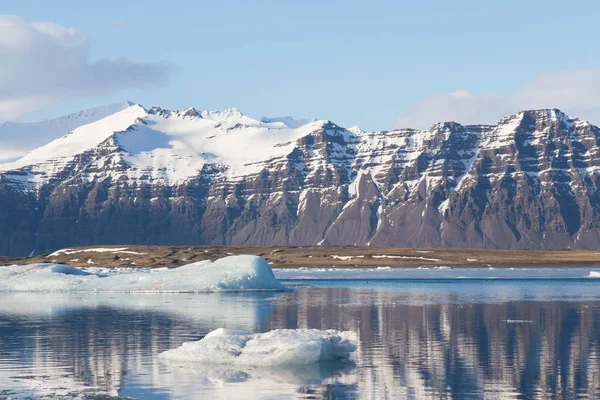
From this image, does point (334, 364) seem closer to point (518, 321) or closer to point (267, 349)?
point (267, 349)

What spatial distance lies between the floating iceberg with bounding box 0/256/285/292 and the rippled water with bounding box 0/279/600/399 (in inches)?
367

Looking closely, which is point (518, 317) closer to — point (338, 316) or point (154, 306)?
point (338, 316)

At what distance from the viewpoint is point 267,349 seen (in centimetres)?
4031

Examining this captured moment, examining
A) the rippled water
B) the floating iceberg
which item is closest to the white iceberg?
the rippled water

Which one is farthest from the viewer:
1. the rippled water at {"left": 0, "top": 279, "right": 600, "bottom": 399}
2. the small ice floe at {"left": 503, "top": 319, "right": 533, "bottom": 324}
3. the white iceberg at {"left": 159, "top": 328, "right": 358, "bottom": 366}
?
the small ice floe at {"left": 503, "top": 319, "right": 533, "bottom": 324}

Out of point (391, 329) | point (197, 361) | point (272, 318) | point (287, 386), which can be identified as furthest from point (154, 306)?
point (287, 386)

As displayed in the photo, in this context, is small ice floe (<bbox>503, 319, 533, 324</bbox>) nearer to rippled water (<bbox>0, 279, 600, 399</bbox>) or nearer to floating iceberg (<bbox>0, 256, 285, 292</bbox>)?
rippled water (<bbox>0, 279, 600, 399</bbox>)

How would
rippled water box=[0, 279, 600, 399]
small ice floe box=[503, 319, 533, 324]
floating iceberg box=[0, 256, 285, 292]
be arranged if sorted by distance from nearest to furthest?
rippled water box=[0, 279, 600, 399]
small ice floe box=[503, 319, 533, 324]
floating iceberg box=[0, 256, 285, 292]

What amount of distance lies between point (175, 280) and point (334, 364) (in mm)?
59445

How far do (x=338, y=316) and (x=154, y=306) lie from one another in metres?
18.9

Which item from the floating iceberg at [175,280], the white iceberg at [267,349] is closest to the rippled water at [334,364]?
the white iceberg at [267,349]

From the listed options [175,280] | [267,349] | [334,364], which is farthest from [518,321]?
[175,280]

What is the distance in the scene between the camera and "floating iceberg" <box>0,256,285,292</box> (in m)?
95.6

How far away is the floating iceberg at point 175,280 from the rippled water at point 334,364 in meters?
9.32
